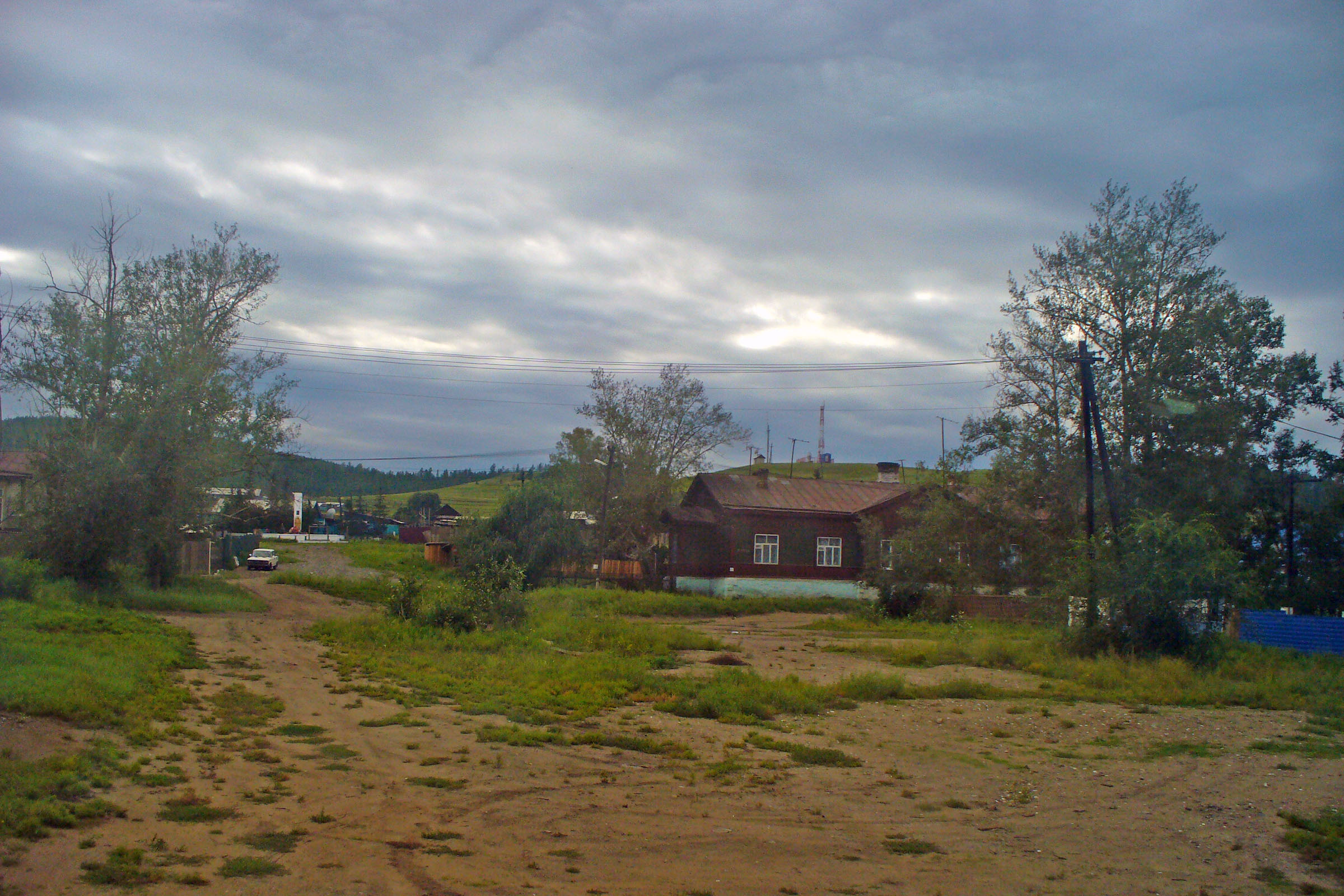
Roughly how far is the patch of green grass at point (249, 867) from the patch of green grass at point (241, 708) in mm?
4169

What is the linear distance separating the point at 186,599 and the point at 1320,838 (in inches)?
1019

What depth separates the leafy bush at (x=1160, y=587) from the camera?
18.5 metres

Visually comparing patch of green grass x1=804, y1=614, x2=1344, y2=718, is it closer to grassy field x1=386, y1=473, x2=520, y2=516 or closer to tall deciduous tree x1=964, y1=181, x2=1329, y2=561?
tall deciduous tree x1=964, y1=181, x2=1329, y2=561

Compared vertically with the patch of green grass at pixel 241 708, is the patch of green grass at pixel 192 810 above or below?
above

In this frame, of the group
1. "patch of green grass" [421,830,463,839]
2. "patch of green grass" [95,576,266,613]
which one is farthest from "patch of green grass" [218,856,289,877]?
"patch of green grass" [95,576,266,613]

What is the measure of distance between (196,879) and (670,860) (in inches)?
119

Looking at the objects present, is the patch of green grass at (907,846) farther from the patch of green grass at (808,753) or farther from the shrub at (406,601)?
the shrub at (406,601)

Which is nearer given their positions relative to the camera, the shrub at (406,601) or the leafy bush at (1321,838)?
the leafy bush at (1321,838)

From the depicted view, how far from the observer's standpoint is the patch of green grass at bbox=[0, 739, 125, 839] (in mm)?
5866

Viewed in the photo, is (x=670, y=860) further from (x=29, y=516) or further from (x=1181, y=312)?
(x=1181, y=312)

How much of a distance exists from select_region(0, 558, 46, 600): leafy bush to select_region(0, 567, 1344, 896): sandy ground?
385 inches

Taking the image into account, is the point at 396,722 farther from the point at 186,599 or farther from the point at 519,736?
Result: the point at 186,599

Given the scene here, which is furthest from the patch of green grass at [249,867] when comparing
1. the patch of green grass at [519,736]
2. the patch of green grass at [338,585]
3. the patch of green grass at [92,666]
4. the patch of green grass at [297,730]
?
the patch of green grass at [338,585]

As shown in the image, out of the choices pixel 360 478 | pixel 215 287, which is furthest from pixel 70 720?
pixel 360 478
